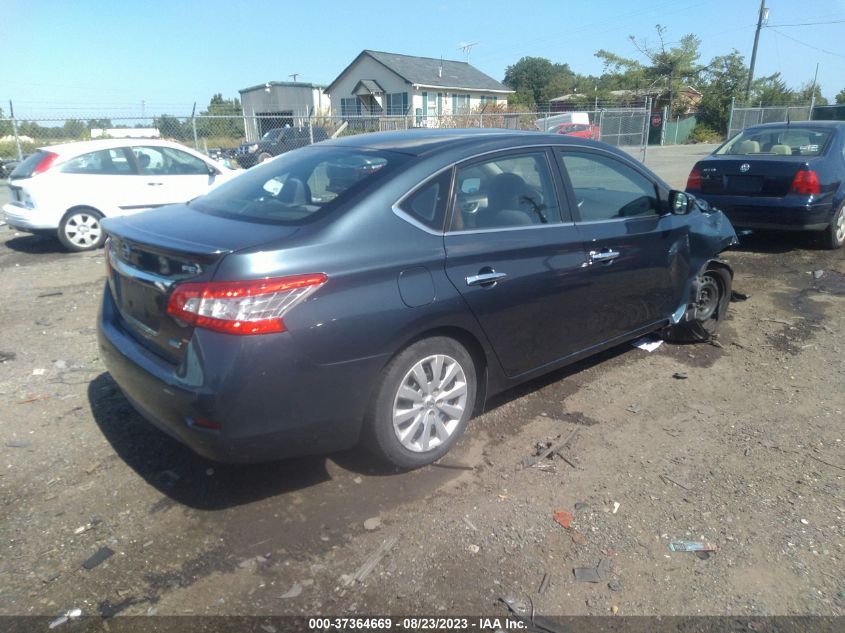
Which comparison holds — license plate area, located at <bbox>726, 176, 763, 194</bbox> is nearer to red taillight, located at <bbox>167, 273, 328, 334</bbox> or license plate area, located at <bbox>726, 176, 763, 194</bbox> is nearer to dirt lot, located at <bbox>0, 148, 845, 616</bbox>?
dirt lot, located at <bbox>0, 148, 845, 616</bbox>

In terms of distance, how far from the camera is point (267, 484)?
3.24m

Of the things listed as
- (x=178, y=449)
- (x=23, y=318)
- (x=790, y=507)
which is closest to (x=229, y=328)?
(x=178, y=449)

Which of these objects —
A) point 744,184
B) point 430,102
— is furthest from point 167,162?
point 430,102

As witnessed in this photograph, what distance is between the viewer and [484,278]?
329 centimetres

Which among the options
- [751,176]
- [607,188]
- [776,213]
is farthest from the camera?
[751,176]

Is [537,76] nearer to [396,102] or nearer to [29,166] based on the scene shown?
[396,102]

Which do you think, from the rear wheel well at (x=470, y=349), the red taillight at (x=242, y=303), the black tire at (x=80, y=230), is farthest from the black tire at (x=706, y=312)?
the black tire at (x=80, y=230)

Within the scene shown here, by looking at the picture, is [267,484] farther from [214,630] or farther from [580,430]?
[580,430]

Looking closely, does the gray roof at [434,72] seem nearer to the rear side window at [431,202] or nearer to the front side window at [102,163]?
the front side window at [102,163]

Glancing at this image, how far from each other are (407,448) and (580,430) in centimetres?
121

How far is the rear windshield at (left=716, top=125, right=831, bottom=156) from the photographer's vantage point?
26.3 feet

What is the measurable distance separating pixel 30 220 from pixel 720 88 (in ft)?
166

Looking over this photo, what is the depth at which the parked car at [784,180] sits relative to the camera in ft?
24.6

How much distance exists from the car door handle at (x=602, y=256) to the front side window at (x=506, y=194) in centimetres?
35
